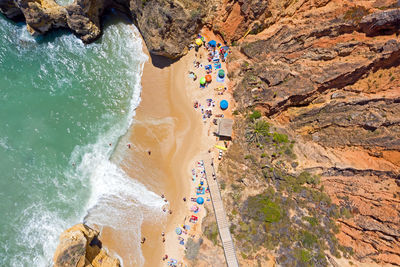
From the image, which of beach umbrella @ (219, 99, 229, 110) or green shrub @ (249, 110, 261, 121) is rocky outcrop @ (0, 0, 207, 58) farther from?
green shrub @ (249, 110, 261, 121)

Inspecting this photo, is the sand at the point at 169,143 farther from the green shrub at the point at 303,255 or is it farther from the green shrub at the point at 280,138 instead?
the green shrub at the point at 303,255

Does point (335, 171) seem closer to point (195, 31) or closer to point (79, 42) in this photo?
point (195, 31)

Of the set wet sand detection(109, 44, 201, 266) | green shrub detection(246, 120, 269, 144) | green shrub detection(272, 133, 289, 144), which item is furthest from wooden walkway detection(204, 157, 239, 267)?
green shrub detection(272, 133, 289, 144)

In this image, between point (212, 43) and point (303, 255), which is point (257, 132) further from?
point (303, 255)

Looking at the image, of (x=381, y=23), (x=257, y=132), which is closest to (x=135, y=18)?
(x=257, y=132)

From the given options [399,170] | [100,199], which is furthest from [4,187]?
[399,170]

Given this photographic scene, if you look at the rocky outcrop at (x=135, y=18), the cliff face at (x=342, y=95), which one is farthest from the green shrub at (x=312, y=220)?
the rocky outcrop at (x=135, y=18)
